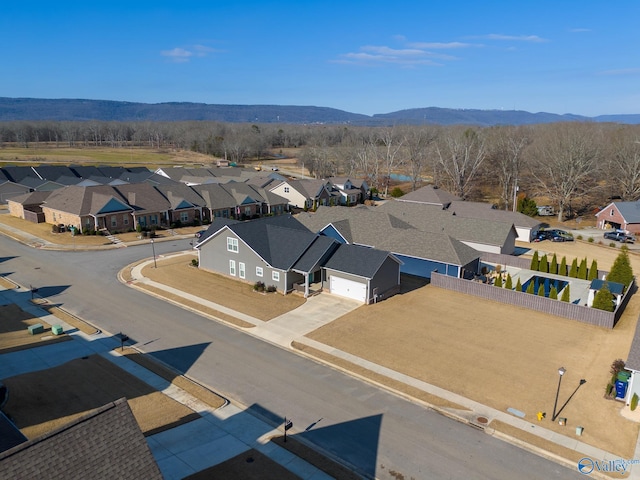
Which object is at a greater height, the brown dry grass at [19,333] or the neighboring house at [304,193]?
the neighboring house at [304,193]

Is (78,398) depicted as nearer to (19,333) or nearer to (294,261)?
(19,333)

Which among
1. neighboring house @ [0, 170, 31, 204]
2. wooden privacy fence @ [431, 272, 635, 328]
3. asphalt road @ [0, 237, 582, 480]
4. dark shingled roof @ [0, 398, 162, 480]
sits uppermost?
neighboring house @ [0, 170, 31, 204]

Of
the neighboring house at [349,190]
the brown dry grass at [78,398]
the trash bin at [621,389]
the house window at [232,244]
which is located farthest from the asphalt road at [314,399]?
the neighboring house at [349,190]

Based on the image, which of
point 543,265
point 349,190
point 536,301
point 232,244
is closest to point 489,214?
point 543,265

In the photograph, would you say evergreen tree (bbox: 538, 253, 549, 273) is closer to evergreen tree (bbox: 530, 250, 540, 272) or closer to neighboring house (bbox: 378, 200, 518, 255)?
evergreen tree (bbox: 530, 250, 540, 272)

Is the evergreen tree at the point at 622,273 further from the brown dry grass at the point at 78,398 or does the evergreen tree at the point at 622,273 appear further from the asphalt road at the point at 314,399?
the brown dry grass at the point at 78,398

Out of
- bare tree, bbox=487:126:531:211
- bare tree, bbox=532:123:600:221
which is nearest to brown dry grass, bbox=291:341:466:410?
bare tree, bbox=487:126:531:211
